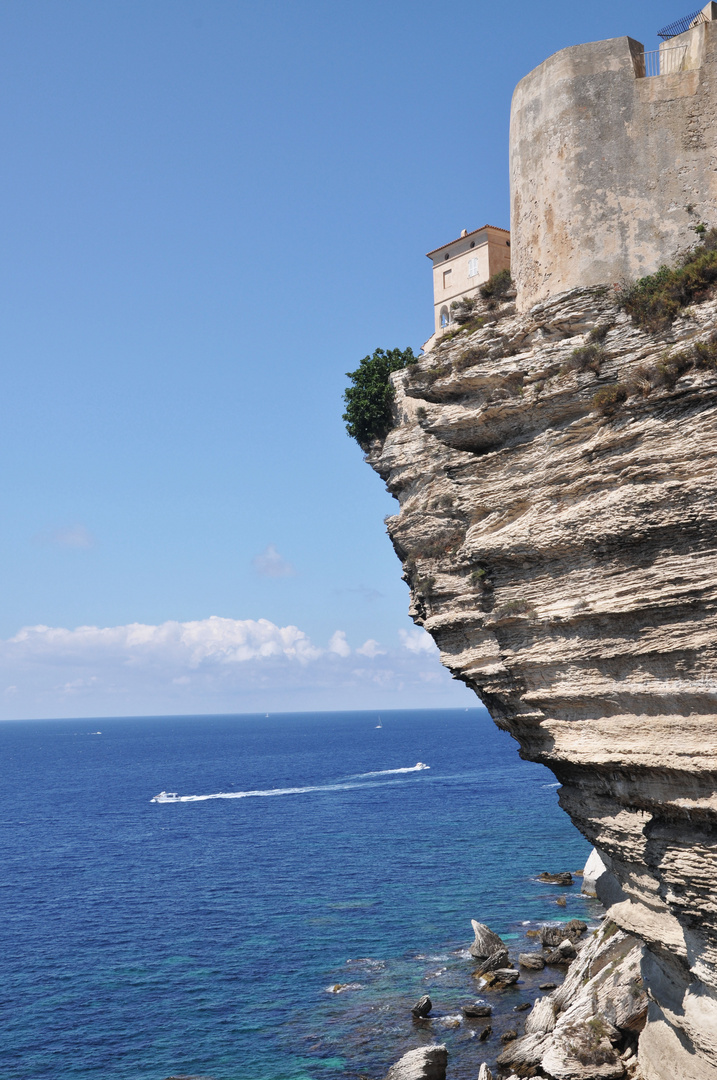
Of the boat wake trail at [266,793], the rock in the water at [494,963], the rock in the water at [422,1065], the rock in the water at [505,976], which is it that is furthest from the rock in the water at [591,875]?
the boat wake trail at [266,793]

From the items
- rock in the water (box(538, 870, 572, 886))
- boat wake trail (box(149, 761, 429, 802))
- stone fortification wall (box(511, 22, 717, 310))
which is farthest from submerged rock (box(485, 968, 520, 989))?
boat wake trail (box(149, 761, 429, 802))

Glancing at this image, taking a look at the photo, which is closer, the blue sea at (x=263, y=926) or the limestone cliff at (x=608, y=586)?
the limestone cliff at (x=608, y=586)

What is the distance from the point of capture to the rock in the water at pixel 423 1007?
125 feet

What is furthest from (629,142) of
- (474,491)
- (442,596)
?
(442,596)

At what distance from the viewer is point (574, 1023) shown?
97.5ft

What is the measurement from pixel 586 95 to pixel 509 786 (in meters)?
102

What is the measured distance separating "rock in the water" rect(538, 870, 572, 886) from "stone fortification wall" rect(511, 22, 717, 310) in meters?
48.8

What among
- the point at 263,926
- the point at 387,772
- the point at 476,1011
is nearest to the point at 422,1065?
the point at 476,1011

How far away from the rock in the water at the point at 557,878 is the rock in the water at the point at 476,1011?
22928mm

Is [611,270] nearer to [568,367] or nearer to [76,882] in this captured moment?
[568,367]

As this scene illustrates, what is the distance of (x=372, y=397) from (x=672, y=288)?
13060 mm

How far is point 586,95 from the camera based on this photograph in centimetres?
2198

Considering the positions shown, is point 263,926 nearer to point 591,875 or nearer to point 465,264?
point 591,875

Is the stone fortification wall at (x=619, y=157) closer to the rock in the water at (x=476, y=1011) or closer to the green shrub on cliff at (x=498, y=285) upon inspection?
the green shrub on cliff at (x=498, y=285)
